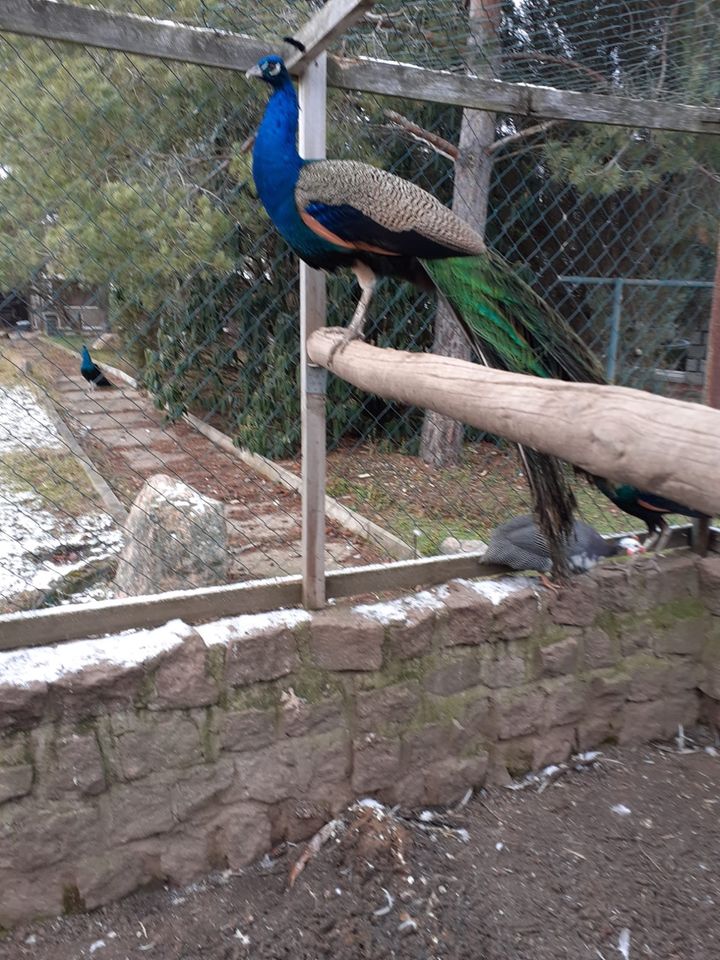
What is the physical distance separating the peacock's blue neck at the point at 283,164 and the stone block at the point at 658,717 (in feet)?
6.47

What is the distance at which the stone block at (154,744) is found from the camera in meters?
1.99

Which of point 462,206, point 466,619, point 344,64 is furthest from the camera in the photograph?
point 462,206

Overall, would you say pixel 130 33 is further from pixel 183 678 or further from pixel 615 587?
pixel 615 587

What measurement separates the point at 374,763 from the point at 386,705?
0.60ft

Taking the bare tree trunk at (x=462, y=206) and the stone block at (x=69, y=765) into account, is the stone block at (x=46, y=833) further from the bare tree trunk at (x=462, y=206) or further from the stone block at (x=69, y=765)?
the bare tree trunk at (x=462, y=206)

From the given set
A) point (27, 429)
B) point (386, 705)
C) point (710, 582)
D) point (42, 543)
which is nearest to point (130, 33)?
point (386, 705)

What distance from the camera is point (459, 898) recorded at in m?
2.05

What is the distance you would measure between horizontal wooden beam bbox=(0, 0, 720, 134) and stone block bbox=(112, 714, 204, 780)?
172cm

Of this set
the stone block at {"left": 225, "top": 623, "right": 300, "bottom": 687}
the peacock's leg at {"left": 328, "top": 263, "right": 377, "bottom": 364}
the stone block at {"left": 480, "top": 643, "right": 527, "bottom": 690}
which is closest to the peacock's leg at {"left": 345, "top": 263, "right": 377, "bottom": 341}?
the peacock's leg at {"left": 328, "top": 263, "right": 377, "bottom": 364}

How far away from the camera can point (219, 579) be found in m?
3.48

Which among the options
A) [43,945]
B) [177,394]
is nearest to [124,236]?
[177,394]

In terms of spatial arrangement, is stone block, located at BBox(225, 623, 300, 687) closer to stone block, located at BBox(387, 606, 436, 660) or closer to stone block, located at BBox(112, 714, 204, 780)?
stone block, located at BBox(112, 714, 204, 780)

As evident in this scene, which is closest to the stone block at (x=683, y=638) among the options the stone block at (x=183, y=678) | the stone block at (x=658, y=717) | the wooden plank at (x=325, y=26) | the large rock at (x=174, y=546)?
the stone block at (x=658, y=717)

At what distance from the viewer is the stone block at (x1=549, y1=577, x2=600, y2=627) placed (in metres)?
2.54
